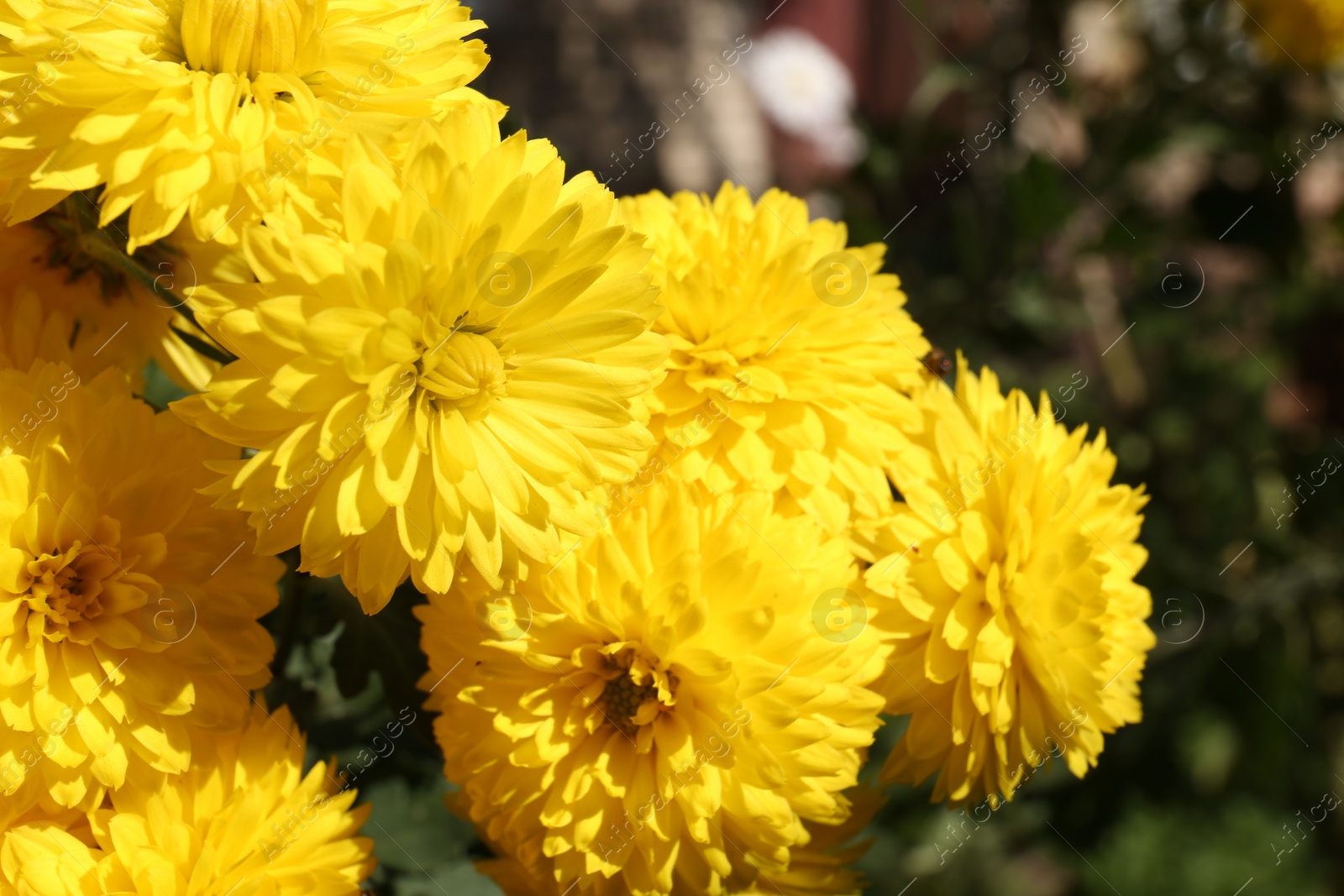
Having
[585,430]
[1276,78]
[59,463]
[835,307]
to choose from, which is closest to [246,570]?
[59,463]

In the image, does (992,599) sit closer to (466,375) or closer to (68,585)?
(466,375)

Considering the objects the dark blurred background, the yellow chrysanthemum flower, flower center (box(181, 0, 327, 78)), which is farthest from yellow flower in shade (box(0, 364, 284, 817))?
the yellow chrysanthemum flower

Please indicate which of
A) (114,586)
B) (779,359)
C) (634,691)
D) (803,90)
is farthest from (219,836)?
(803,90)

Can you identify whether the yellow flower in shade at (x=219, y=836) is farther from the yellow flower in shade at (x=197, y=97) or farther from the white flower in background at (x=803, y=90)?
the white flower in background at (x=803, y=90)

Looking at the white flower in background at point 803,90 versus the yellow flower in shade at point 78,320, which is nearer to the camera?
the yellow flower in shade at point 78,320

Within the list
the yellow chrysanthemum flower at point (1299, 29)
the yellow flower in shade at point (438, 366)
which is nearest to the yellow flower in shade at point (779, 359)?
the yellow flower in shade at point (438, 366)

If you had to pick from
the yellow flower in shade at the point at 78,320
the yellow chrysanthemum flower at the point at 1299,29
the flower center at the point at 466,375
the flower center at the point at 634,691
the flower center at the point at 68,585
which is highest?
the yellow chrysanthemum flower at the point at 1299,29

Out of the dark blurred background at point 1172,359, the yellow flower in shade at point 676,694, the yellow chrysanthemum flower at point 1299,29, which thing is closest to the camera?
the yellow flower in shade at point 676,694
